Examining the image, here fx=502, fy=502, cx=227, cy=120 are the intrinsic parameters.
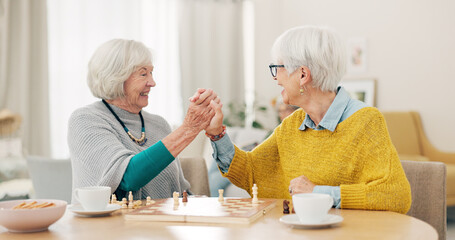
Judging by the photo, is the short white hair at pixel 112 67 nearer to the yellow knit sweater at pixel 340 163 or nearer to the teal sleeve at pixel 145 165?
the teal sleeve at pixel 145 165

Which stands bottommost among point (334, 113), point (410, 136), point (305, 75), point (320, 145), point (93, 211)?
point (410, 136)

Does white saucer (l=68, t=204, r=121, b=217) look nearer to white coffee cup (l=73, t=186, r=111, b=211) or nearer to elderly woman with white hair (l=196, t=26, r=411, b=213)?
white coffee cup (l=73, t=186, r=111, b=211)

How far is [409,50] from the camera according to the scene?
5.41 metres

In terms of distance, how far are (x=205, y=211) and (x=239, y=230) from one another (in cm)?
20

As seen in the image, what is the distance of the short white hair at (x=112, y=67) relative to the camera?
2.13 m

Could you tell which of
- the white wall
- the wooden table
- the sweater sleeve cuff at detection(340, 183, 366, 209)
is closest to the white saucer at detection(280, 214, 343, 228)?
the wooden table

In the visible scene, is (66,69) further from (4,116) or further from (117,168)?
(117,168)

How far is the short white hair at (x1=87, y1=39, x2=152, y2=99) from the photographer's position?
2.13 meters

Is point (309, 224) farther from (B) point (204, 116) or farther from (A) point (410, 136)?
(A) point (410, 136)

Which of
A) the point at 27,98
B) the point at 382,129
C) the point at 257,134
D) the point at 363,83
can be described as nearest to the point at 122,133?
the point at 382,129

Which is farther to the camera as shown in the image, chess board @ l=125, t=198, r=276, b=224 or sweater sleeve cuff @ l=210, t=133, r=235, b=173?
sweater sleeve cuff @ l=210, t=133, r=235, b=173

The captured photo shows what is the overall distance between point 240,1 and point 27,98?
295cm

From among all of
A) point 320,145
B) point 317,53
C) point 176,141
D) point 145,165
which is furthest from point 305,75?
point 145,165

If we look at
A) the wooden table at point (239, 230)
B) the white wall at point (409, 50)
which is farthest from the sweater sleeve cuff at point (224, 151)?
the white wall at point (409, 50)
